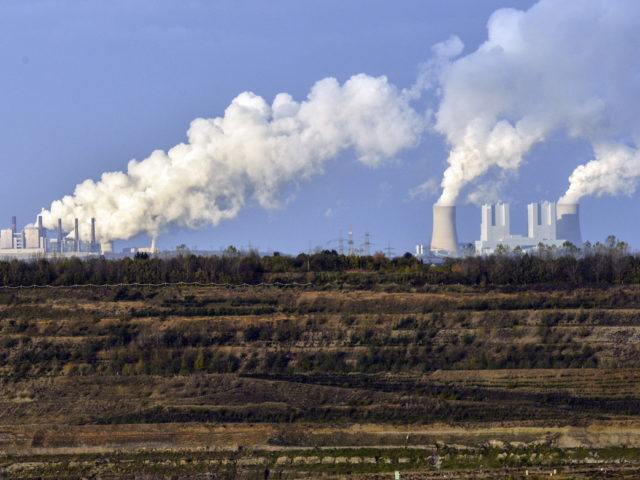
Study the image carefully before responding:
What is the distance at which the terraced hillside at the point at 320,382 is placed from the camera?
5116cm

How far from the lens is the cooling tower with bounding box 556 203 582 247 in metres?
172

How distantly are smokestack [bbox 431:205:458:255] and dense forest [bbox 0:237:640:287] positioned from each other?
212 ft

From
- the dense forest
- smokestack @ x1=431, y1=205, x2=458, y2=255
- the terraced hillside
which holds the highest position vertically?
smokestack @ x1=431, y1=205, x2=458, y2=255

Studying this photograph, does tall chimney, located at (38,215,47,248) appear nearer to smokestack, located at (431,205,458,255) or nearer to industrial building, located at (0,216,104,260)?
industrial building, located at (0,216,104,260)

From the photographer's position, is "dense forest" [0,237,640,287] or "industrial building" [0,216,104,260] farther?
"industrial building" [0,216,104,260]

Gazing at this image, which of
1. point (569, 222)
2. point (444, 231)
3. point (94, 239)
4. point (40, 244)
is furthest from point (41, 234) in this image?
point (569, 222)

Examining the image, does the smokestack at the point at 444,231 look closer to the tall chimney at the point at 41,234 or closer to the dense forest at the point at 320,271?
the tall chimney at the point at 41,234

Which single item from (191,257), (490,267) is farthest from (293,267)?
(490,267)

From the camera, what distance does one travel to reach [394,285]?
81.4 metres

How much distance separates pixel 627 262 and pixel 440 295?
60.4 ft

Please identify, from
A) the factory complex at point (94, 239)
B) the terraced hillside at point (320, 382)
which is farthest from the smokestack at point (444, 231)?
the terraced hillside at point (320, 382)

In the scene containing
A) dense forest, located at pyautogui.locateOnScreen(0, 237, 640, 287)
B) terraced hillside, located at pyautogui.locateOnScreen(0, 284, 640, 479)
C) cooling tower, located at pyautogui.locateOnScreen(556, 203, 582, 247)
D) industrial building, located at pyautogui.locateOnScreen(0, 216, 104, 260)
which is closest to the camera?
terraced hillside, located at pyautogui.locateOnScreen(0, 284, 640, 479)

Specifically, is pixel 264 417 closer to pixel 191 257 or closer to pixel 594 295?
pixel 594 295

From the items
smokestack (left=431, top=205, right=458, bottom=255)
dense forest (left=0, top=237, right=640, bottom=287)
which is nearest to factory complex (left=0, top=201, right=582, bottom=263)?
smokestack (left=431, top=205, right=458, bottom=255)
